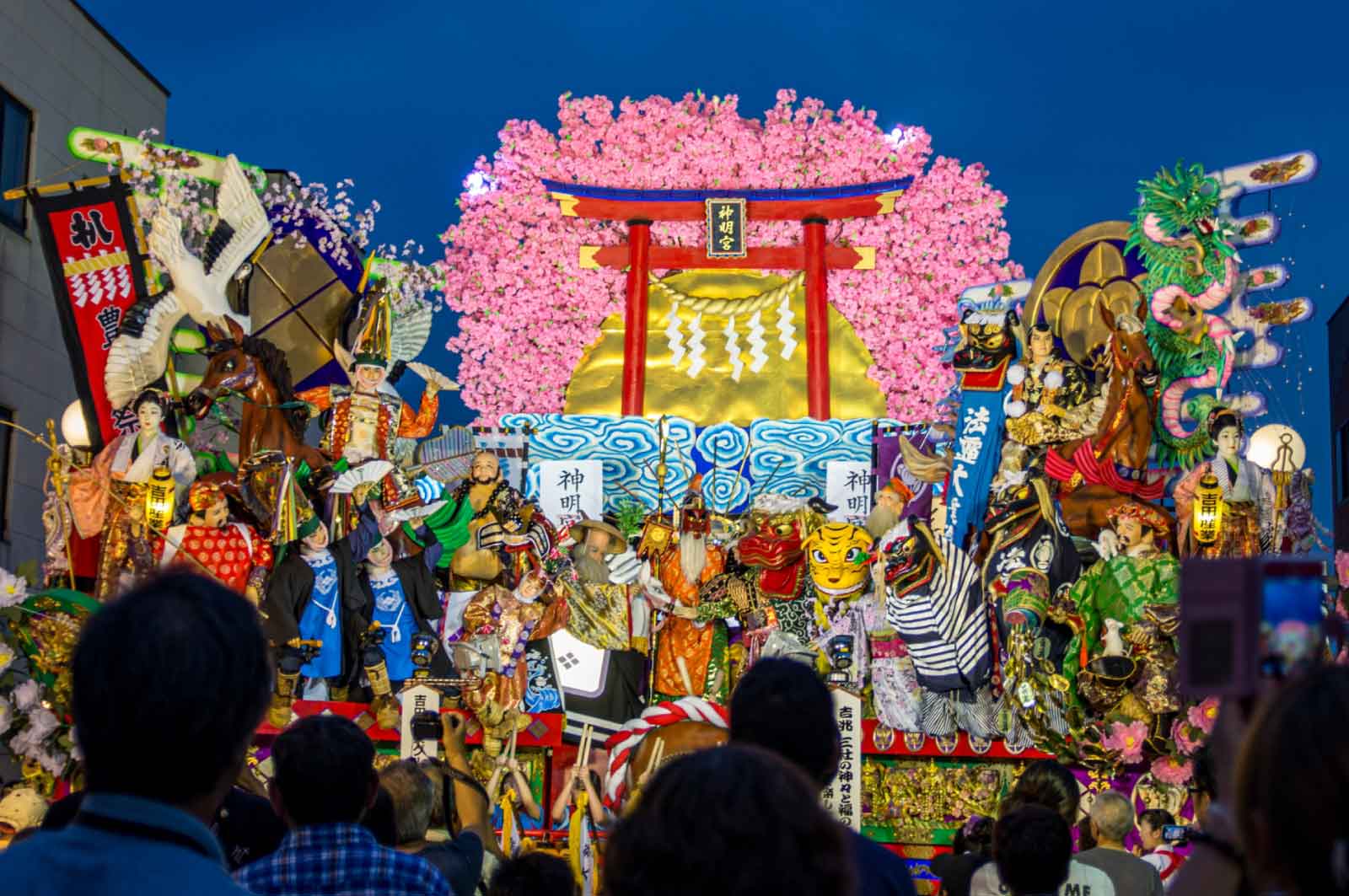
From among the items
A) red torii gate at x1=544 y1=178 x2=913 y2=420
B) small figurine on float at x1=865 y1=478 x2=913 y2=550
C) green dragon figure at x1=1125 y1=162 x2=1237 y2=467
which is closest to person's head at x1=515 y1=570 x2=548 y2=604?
small figurine on float at x1=865 y1=478 x2=913 y2=550

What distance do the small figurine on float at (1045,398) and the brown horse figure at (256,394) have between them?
23.2 ft

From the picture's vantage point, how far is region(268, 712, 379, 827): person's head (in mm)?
3506

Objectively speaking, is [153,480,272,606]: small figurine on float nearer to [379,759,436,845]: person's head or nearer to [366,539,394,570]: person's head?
[366,539,394,570]: person's head

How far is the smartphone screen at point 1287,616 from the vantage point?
2061 mm

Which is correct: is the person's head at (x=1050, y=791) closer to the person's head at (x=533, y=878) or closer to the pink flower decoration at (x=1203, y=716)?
the person's head at (x=533, y=878)

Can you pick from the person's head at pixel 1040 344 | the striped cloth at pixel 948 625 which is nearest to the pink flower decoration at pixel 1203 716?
the striped cloth at pixel 948 625

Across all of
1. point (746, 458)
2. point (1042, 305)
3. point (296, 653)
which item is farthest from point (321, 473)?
point (1042, 305)

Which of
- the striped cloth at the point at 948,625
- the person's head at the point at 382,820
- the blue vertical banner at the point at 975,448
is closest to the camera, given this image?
the person's head at the point at 382,820

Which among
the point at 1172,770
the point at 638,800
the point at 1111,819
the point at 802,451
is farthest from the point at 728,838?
the point at 802,451

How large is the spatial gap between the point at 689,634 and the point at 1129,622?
428 centimetres

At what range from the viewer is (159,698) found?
223 cm

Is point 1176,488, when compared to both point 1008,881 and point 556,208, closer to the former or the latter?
point 1008,881

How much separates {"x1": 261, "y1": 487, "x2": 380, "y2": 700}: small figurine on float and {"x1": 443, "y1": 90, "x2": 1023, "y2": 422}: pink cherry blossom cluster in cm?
1360

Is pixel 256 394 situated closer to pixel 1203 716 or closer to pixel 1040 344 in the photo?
pixel 1040 344
